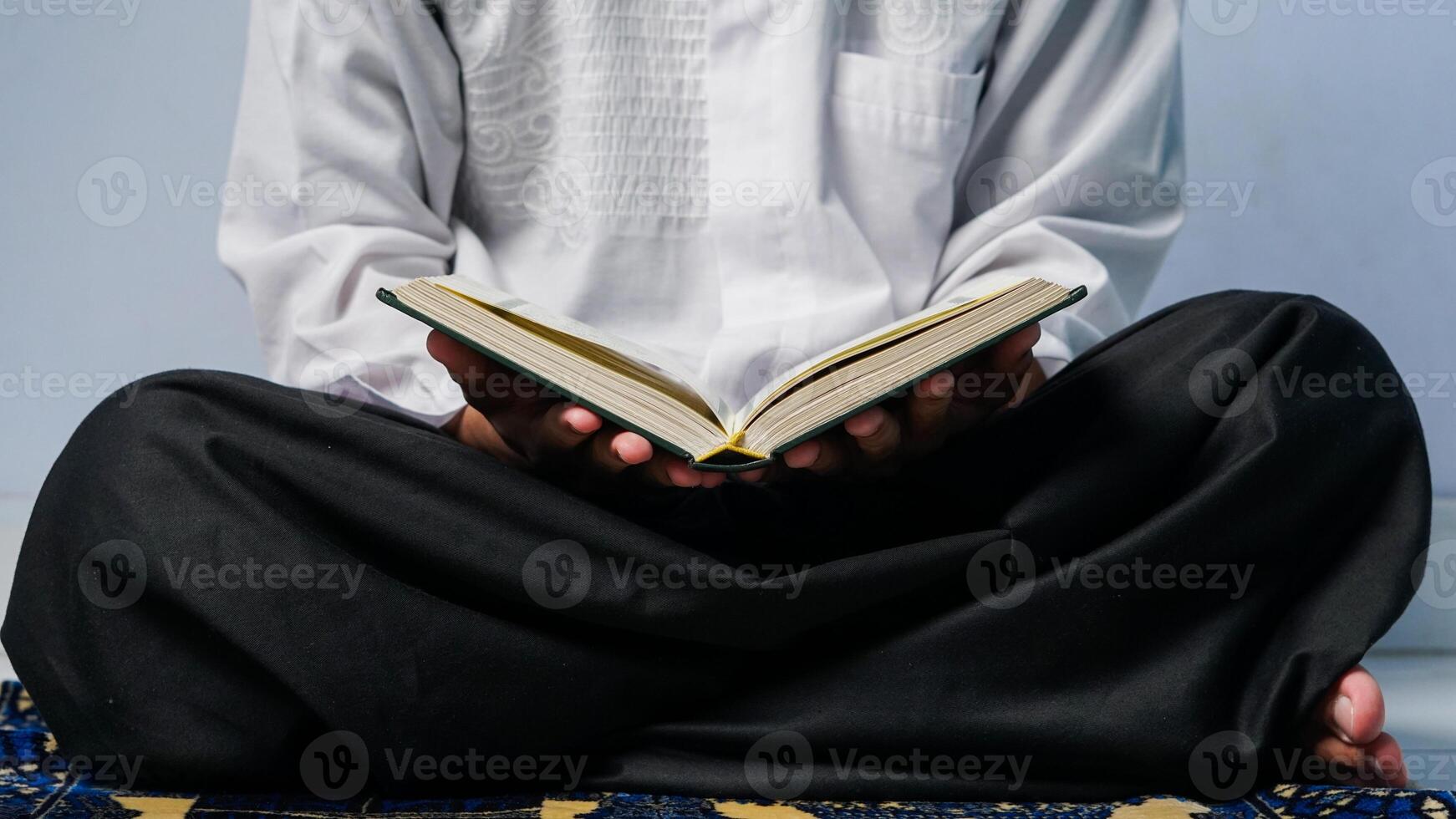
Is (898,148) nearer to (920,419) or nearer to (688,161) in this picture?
(688,161)

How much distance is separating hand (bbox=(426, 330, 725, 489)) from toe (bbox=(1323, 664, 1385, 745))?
1.49 ft

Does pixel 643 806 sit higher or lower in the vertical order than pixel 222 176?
lower

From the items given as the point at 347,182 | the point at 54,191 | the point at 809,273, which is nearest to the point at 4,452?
the point at 54,191

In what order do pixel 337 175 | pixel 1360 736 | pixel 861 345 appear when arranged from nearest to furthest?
pixel 861 345
pixel 1360 736
pixel 337 175

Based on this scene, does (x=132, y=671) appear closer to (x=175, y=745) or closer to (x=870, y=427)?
(x=175, y=745)

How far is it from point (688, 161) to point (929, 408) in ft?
1.34

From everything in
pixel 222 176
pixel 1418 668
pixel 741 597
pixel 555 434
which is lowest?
pixel 1418 668

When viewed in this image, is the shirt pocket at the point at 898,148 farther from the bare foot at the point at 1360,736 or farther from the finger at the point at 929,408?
the bare foot at the point at 1360,736

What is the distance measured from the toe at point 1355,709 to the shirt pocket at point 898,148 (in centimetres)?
48

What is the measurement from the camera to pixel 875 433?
826 mm

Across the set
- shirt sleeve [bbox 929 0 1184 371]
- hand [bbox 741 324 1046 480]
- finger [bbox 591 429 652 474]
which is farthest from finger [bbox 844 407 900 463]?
shirt sleeve [bbox 929 0 1184 371]

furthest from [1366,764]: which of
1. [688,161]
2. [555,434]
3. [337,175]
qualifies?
[337,175]

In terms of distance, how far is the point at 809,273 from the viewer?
1.11m

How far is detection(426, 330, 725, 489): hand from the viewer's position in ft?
2.66
